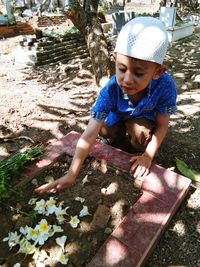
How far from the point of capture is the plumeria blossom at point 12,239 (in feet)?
6.32

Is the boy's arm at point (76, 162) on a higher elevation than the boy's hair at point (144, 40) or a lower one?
lower

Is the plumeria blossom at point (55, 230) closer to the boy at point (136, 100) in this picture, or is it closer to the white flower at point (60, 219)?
the white flower at point (60, 219)

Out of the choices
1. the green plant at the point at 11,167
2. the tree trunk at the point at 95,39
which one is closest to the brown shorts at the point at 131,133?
the green plant at the point at 11,167

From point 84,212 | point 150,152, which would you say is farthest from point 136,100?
point 84,212

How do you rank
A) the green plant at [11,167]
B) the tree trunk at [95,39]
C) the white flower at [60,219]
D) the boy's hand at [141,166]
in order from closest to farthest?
the white flower at [60,219] < the green plant at [11,167] < the boy's hand at [141,166] < the tree trunk at [95,39]

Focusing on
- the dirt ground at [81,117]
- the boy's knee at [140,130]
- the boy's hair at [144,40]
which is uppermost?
the boy's hair at [144,40]

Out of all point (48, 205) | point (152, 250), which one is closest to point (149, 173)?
point (152, 250)

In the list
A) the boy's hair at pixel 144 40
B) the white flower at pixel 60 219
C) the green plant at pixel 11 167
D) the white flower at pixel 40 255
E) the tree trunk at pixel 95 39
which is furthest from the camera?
the tree trunk at pixel 95 39

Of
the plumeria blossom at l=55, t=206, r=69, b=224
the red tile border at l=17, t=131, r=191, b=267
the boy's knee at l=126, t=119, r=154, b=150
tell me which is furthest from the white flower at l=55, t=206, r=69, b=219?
the boy's knee at l=126, t=119, r=154, b=150

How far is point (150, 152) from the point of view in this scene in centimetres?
243

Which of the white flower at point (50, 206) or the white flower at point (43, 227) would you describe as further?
the white flower at point (50, 206)

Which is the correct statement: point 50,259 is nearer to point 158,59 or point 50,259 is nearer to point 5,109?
point 158,59

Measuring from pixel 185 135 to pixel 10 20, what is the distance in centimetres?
1103

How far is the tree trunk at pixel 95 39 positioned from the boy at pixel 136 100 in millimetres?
2105
